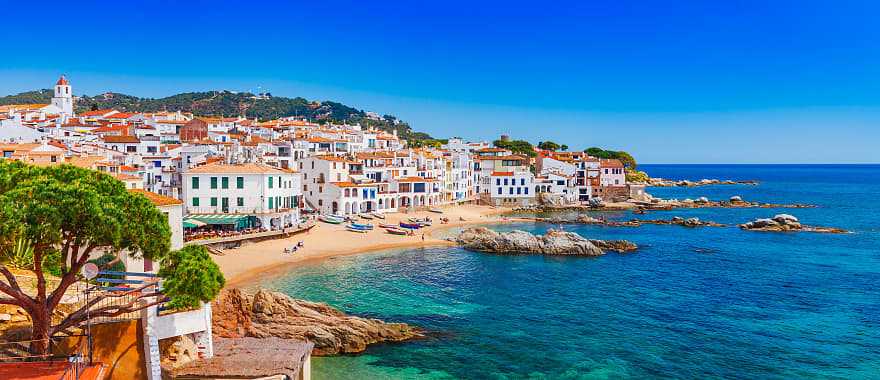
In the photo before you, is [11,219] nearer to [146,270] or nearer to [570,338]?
[146,270]

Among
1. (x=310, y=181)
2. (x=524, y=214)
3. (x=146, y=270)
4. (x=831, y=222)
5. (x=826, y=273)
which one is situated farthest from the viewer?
(x=524, y=214)

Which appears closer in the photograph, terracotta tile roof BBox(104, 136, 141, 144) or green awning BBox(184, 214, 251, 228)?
green awning BBox(184, 214, 251, 228)

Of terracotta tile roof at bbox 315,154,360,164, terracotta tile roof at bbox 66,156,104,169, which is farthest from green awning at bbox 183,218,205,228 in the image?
terracotta tile roof at bbox 315,154,360,164

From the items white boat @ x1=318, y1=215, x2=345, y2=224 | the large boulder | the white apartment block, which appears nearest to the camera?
the white apartment block

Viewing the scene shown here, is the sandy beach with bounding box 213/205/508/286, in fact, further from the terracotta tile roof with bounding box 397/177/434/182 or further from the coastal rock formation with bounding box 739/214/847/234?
the coastal rock formation with bounding box 739/214/847/234

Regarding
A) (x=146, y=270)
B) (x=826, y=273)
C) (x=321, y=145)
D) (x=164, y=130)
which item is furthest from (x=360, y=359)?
(x=164, y=130)

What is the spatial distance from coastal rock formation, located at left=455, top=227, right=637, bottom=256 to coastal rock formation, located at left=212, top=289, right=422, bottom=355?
93.7 ft

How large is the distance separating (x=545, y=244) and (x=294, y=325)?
1344 inches

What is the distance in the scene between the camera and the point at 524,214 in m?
91.5

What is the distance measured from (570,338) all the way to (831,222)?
75.0 meters

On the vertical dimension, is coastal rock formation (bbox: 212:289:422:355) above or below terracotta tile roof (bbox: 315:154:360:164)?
below

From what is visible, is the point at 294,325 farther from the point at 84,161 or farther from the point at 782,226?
the point at 782,226

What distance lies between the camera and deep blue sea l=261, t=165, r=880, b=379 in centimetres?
2542

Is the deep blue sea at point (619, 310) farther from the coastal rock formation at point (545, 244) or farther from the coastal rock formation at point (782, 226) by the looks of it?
the coastal rock formation at point (782, 226)
